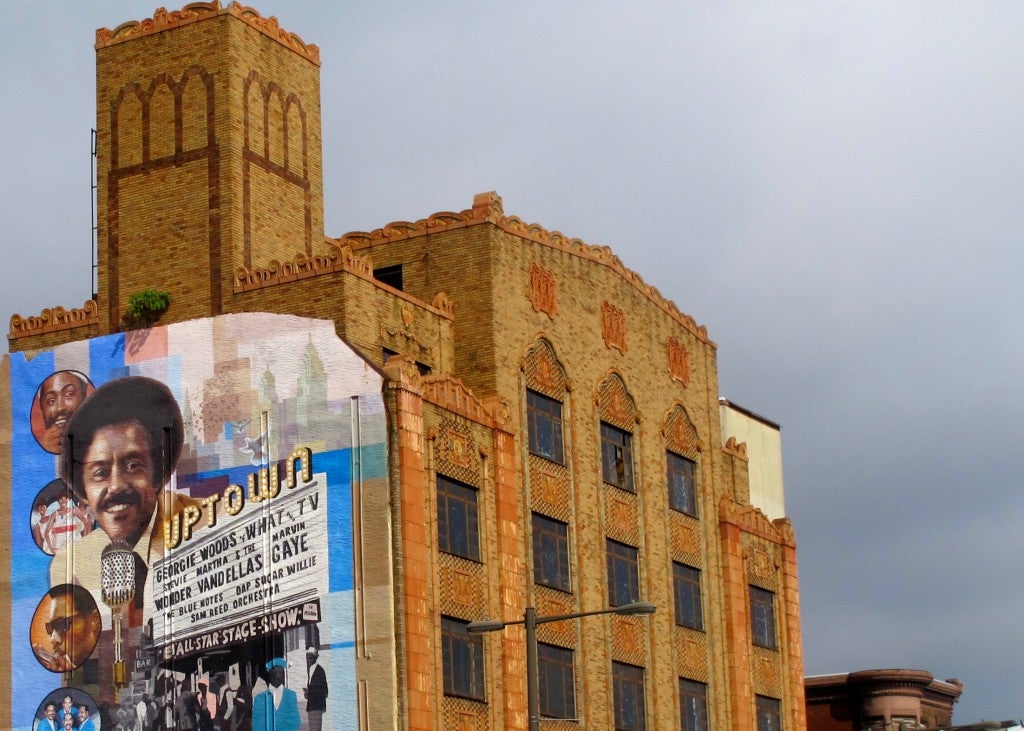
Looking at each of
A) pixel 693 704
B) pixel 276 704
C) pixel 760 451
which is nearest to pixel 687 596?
pixel 693 704

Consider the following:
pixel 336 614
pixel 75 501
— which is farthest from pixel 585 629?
pixel 75 501

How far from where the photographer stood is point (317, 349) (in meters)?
50.5

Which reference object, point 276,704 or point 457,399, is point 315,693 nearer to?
point 276,704

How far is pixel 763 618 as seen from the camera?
216 feet

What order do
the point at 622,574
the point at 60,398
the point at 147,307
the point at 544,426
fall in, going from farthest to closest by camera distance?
the point at 622,574, the point at 544,426, the point at 60,398, the point at 147,307

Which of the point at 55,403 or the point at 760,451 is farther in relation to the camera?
the point at 760,451

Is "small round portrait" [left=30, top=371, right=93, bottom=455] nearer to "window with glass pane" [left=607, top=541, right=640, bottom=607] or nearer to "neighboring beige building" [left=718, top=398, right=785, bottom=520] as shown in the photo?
"window with glass pane" [left=607, top=541, right=640, bottom=607]

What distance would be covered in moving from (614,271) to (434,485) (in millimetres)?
12511

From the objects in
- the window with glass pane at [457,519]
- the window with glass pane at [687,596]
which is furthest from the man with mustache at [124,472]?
the window with glass pane at [687,596]

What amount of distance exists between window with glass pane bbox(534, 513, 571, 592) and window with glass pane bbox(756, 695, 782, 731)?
1161cm

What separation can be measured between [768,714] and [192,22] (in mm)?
27140

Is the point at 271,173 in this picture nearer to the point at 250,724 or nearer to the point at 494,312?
the point at 494,312

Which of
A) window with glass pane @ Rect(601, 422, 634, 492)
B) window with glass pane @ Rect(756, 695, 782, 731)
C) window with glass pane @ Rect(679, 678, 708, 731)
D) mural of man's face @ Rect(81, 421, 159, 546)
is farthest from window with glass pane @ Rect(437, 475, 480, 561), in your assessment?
window with glass pane @ Rect(756, 695, 782, 731)

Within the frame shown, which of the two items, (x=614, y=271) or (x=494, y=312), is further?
(x=614, y=271)
